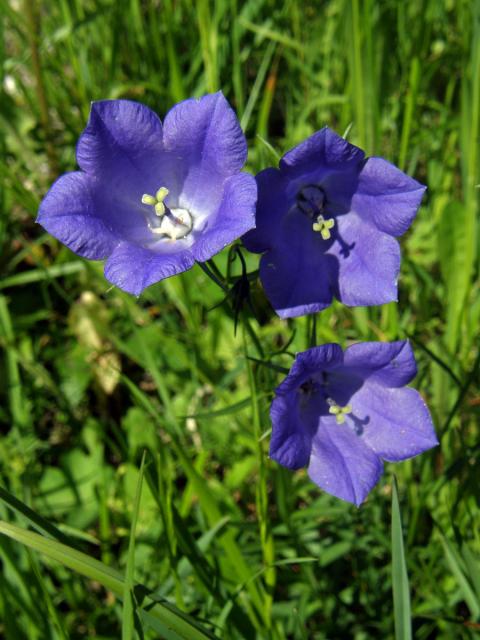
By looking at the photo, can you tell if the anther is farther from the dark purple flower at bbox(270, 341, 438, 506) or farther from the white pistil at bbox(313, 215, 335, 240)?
the dark purple flower at bbox(270, 341, 438, 506)

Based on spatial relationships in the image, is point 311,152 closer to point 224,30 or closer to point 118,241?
point 118,241

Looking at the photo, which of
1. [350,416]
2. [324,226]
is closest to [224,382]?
[350,416]

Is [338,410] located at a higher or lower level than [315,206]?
lower

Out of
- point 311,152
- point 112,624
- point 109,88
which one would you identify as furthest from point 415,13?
point 112,624

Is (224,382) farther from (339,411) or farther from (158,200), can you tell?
(158,200)

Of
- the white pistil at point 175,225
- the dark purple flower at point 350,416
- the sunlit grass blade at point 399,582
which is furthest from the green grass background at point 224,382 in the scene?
the white pistil at point 175,225

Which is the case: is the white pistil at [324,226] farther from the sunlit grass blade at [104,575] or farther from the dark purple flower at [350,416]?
the sunlit grass blade at [104,575]
